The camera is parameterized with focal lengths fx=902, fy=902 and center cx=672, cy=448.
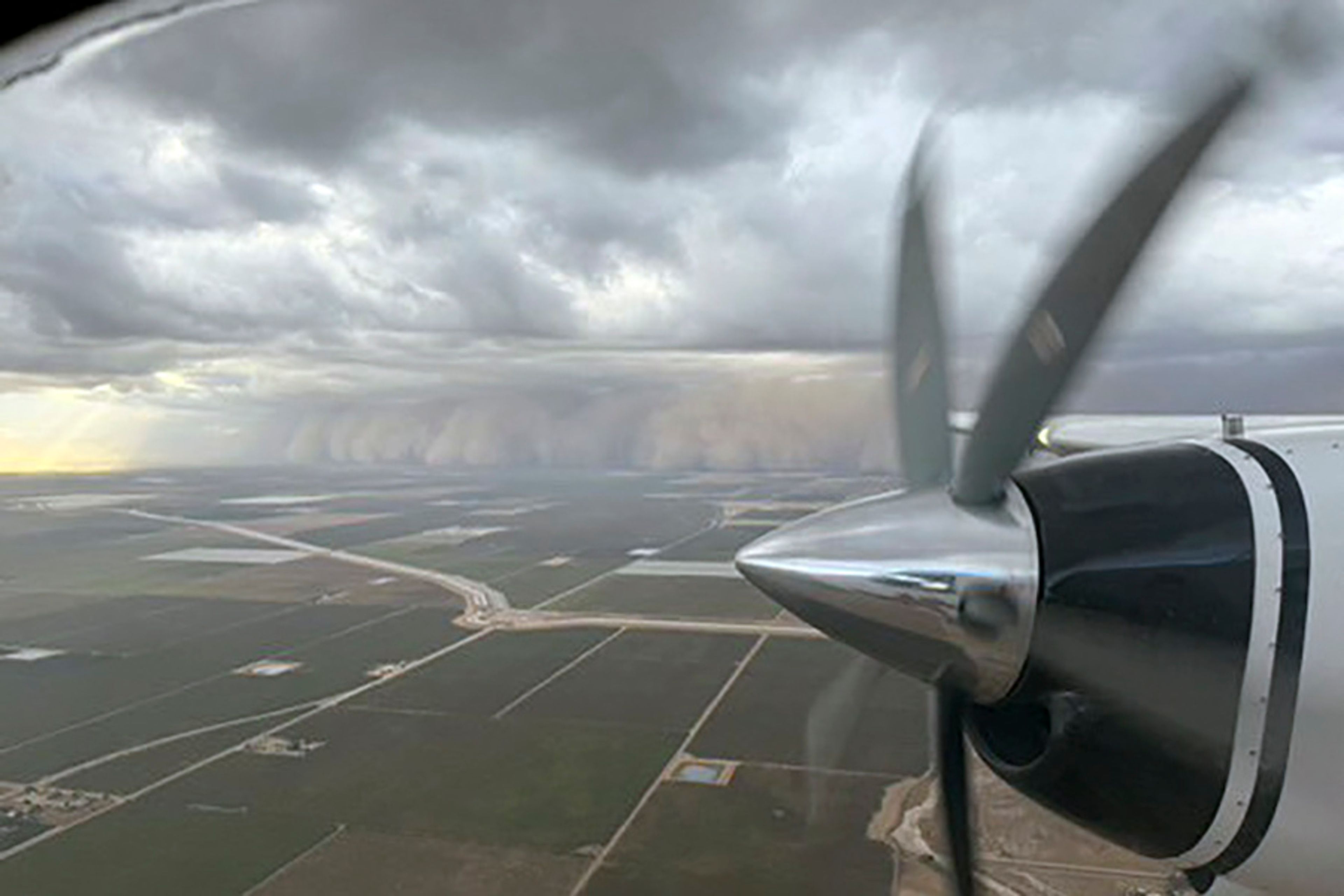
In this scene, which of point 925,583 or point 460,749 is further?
point 460,749

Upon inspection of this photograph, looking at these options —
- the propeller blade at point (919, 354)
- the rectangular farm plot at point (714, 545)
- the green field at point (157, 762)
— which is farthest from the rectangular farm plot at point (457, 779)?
the rectangular farm plot at point (714, 545)

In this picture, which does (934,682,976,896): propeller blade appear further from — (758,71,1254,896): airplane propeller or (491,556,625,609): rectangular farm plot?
(491,556,625,609): rectangular farm plot

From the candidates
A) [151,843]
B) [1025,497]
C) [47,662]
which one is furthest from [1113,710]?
[47,662]

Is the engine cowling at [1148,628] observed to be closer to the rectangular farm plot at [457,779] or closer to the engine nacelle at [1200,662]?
the engine nacelle at [1200,662]

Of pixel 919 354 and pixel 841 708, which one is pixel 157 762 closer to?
pixel 841 708

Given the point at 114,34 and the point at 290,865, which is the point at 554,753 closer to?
the point at 290,865

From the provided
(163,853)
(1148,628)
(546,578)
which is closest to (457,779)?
(163,853)
